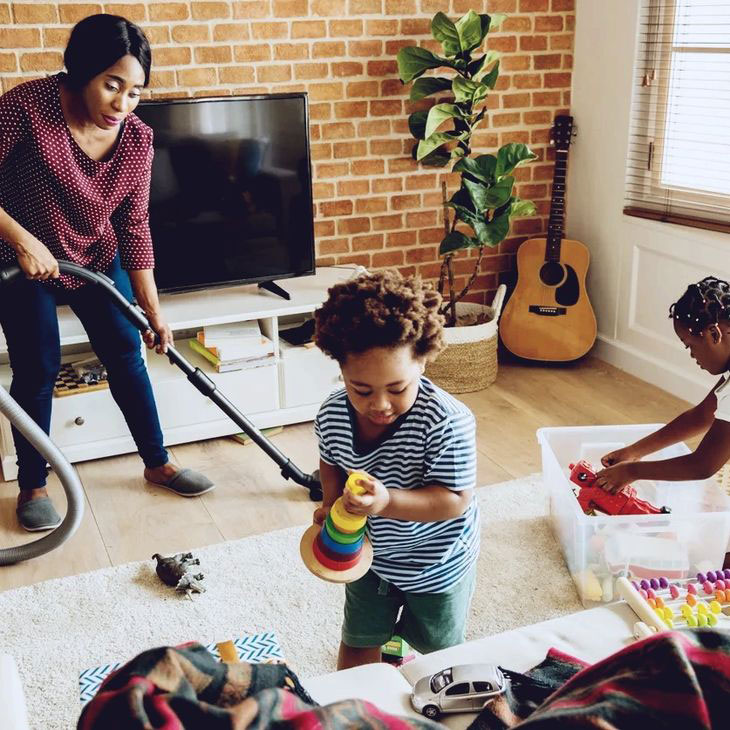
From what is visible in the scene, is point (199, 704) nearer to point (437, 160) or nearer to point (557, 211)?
point (437, 160)

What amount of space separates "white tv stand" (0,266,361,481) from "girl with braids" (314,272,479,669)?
163 centimetres

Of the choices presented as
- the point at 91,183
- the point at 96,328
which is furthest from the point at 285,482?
the point at 91,183

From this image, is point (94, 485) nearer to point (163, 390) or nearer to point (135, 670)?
point (163, 390)

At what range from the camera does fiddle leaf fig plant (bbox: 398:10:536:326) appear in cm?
348

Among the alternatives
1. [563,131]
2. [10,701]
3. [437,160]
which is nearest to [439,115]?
[437,160]

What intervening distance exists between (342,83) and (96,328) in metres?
1.52

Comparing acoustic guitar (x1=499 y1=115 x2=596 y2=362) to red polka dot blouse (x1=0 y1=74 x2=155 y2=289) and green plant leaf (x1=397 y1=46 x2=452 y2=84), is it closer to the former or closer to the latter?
green plant leaf (x1=397 y1=46 x2=452 y2=84)

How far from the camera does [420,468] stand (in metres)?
1.53

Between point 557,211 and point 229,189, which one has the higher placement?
point 229,189

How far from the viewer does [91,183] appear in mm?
2527

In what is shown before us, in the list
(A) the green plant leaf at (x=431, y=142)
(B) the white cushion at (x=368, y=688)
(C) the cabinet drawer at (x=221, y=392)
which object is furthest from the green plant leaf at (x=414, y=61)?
(B) the white cushion at (x=368, y=688)

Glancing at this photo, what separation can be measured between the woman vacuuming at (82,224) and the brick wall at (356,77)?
81 cm

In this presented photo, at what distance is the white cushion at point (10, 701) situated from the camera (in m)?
1.11

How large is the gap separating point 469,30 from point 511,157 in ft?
1.67
